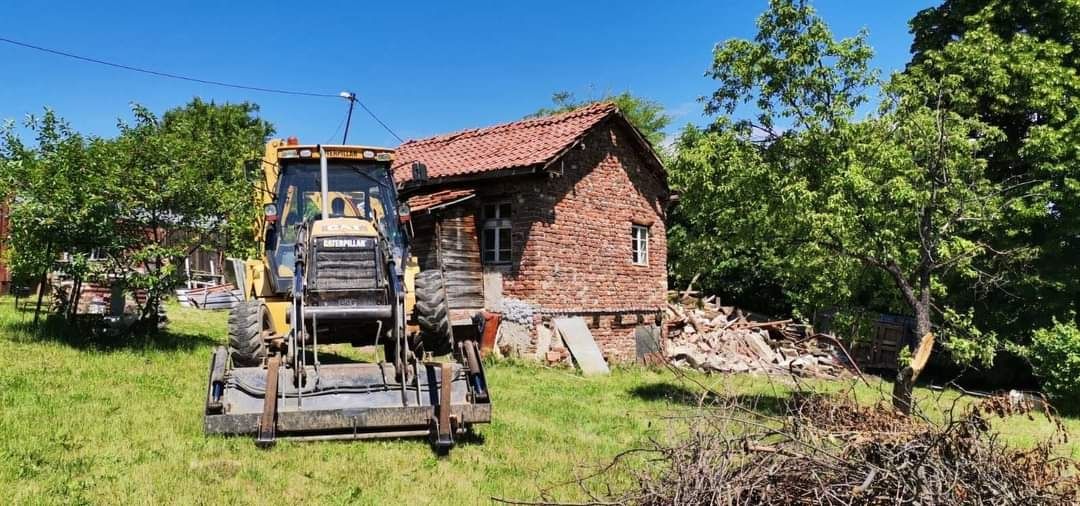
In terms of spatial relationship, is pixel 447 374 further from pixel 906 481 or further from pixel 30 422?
pixel 906 481

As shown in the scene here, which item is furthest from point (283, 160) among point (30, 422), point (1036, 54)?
point (1036, 54)

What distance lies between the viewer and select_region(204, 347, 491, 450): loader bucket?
7059 mm

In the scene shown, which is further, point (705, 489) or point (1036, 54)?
point (1036, 54)

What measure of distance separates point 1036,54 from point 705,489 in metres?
19.0

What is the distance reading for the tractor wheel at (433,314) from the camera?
344 inches

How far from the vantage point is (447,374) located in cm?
725

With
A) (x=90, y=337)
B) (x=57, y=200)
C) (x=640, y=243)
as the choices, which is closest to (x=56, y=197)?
(x=57, y=200)

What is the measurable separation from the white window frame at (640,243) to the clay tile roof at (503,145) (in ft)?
10.8

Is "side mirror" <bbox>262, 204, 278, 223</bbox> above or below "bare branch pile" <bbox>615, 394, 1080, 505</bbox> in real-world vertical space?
above

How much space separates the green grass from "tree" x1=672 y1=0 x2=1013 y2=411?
3171mm

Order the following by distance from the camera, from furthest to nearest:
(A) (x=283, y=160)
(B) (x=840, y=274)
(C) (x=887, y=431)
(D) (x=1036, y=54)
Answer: (D) (x=1036, y=54) → (B) (x=840, y=274) → (A) (x=283, y=160) → (C) (x=887, y=431)

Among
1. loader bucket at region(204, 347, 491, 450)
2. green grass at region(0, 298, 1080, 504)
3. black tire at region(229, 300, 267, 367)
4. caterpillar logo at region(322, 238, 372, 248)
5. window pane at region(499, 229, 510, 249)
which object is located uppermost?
window pane at region(499, 229, 510, 249)

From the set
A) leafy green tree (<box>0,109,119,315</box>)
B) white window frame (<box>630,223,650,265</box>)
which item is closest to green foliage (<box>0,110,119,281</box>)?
leafy green tree (<box>0,109,119,315</box>)

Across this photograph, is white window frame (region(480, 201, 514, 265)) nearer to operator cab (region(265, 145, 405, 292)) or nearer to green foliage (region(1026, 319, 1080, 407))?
operator cab (region(265, 145, 405, 292))
